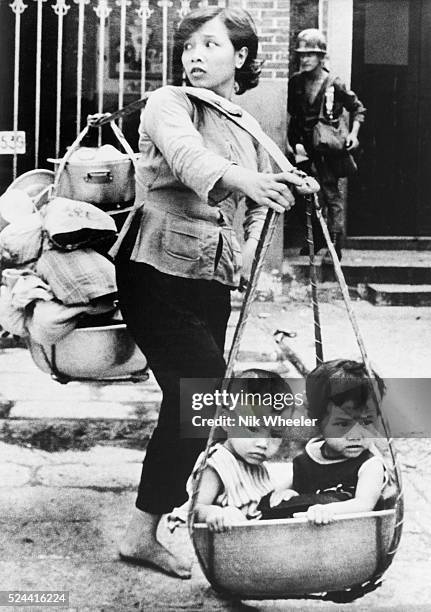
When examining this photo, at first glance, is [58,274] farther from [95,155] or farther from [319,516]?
[319,516]

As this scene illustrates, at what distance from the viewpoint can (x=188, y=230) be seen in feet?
6.02

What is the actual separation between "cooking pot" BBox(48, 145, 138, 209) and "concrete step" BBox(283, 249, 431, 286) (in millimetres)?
440

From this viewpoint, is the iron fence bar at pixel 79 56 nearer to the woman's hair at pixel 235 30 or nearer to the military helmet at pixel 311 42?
the woman's hair at pixel 235 30

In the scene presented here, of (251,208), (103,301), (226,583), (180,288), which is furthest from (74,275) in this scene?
(226,583)

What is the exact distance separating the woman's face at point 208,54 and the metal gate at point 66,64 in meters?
0.23

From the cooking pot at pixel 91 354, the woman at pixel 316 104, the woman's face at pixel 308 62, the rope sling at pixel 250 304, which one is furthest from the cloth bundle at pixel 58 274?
the woman's face at pixel 308 62

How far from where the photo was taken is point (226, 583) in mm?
1785

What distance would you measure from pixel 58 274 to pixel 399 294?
2.85 ft

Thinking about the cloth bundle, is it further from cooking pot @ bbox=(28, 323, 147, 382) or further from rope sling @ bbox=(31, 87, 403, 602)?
rope sling @ bbox=(31, 87, 403, 602)

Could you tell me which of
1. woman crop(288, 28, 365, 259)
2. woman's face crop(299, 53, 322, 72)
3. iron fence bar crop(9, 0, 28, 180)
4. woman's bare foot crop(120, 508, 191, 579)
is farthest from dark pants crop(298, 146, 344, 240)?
woman's bare foot crop(120, 508, 191, 579)

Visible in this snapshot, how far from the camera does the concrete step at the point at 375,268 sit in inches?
87.5

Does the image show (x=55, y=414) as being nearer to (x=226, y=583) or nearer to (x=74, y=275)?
(x=74, y=275)

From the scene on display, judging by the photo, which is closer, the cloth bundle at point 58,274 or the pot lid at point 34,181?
the cloth bundle at point 58,274

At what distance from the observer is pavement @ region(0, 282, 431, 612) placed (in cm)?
192
